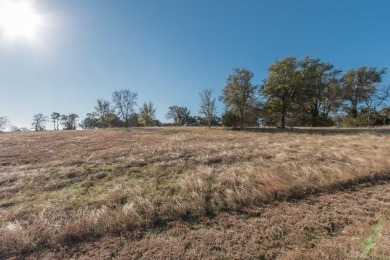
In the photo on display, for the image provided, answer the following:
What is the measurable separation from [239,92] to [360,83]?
25.1 metres

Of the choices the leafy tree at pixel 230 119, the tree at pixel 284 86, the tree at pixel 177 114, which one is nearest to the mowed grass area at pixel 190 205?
the tree at pixel 284 86

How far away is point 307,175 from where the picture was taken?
7355 mm

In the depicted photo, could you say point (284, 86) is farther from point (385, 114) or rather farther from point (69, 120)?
point (69, 120)

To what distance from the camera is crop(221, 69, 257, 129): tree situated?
33469mm

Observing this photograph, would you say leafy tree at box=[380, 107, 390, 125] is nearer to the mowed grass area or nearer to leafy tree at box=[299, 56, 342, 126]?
leafy tree at box=[299, 56, 342, 126]

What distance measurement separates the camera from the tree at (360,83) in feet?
128

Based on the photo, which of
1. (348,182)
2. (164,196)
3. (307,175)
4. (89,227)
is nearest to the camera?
(89,227)

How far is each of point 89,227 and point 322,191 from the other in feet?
21.1

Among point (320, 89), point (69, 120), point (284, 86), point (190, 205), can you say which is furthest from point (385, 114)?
point (69, 120)

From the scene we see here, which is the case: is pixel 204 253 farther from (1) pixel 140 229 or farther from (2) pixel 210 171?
(2) pixel 210 171

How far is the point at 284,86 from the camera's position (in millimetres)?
29750

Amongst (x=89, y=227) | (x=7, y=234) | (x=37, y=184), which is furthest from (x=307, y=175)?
(x=37, y=184)

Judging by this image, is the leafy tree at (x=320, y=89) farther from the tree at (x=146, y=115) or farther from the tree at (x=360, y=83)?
the tree at (x=146, y=115)

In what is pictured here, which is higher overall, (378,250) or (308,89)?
(308,89)
